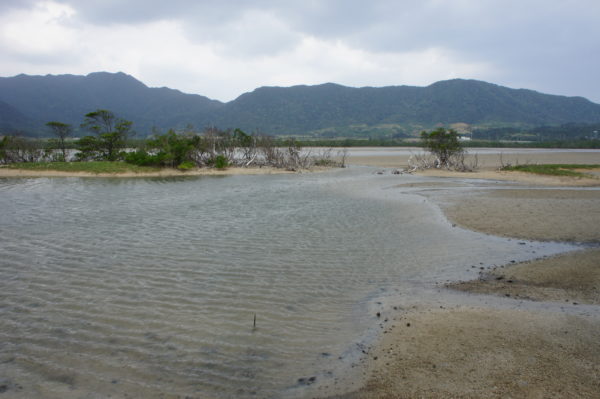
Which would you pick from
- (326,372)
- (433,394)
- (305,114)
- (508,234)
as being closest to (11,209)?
(326,372)

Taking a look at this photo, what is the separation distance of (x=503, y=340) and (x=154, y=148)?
33.7m

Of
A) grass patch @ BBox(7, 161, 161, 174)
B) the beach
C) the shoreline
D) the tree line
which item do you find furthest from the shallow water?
the tree line

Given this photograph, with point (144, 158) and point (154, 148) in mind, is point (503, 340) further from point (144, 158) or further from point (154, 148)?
point (154, 148)

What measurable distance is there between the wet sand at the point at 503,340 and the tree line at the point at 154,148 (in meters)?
29.2

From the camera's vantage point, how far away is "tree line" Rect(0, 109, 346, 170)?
31.8m

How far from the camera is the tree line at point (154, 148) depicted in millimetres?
31781

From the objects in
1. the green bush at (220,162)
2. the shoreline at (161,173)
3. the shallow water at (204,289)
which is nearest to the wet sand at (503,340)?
the shallow water at (204,289)

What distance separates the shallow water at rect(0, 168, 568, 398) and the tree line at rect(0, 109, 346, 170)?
1875 cm

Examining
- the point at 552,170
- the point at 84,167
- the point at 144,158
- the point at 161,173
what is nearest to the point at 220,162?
the point at 161,173

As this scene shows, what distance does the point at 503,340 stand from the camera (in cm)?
443

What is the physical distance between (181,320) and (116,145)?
110ft

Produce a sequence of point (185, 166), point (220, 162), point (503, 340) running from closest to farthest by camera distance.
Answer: point (503, 340) < point (185, 166) < point (220, 162)

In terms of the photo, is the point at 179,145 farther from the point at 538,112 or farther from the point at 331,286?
the point at 538,112

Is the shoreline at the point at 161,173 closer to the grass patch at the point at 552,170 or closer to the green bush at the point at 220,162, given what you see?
the green bush at the point at 220,162
